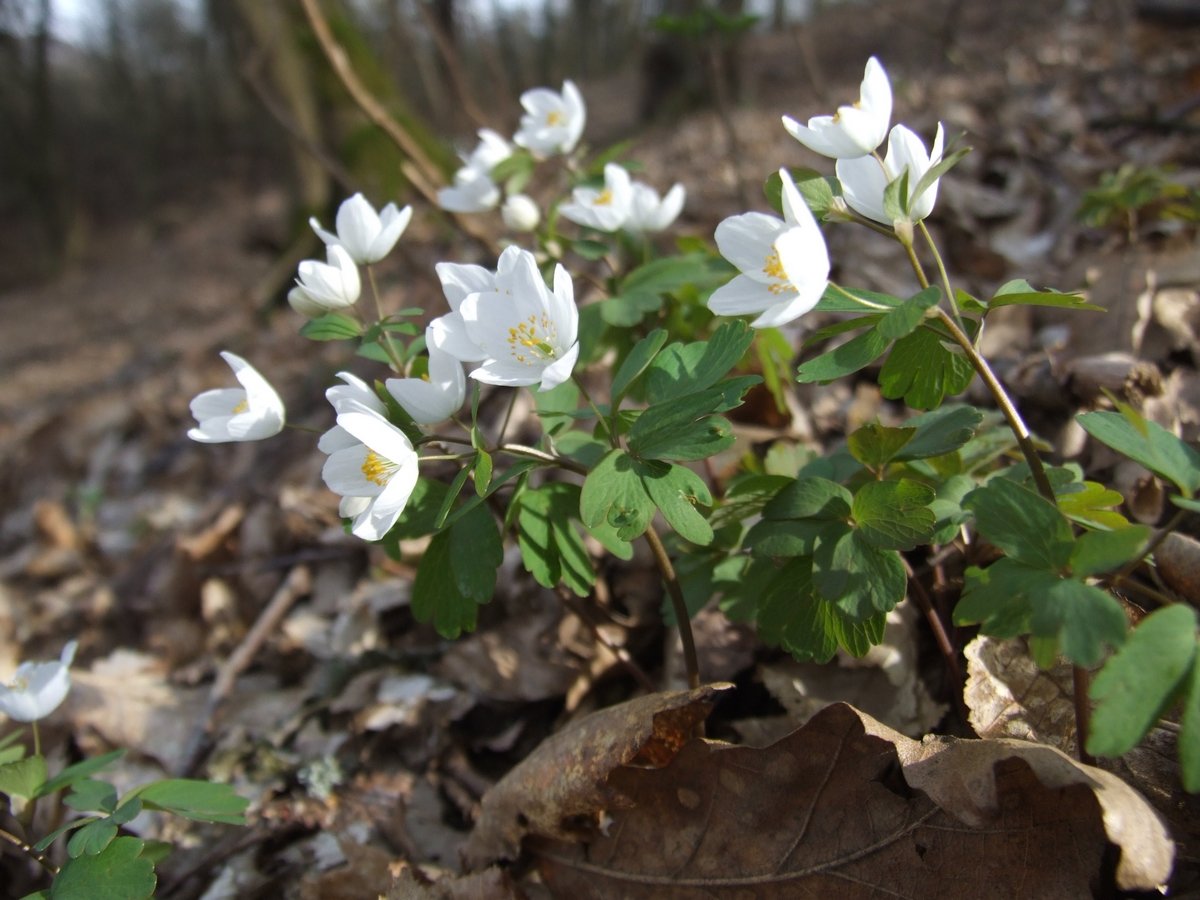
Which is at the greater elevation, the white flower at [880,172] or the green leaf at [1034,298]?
the white flower at [880,172]

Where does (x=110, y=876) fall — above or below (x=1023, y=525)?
below

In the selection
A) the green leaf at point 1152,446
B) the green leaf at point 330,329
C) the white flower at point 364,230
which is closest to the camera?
the green leaf at point 1152,446

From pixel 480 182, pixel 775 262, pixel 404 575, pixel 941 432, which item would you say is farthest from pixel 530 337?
Answer: pixel 404 575

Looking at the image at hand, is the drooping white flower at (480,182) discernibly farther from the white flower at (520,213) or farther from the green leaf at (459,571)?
the green leaf at (459,571)

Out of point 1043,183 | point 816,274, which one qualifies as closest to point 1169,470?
point 816,274

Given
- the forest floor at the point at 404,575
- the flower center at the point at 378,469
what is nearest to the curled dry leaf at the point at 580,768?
the forest floor at the point at 404,575

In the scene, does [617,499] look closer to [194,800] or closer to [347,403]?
[347,403]
